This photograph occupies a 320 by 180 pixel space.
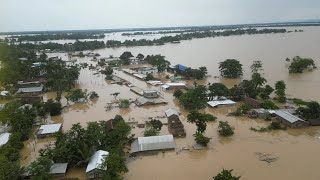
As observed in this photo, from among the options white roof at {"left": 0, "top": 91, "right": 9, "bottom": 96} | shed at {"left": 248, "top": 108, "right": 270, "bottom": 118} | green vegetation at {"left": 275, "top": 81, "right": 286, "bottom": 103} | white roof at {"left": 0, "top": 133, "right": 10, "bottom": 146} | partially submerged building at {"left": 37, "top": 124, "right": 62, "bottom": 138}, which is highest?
green vegetation at {"left": 275, "top": 81, "right": 286, "bottom": 103}

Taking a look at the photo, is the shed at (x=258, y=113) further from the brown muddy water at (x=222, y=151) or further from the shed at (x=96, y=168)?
the shed at (x=96, y=168)

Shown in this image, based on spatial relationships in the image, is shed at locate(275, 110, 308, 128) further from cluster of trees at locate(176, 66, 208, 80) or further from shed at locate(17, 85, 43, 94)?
shed at locate(17, 85, 43, 94)

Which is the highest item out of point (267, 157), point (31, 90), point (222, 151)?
point (31, 90)

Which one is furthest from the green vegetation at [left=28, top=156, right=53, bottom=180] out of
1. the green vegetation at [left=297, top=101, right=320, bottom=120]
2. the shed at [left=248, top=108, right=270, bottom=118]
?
the green vegetation at [left=297, top=101, right=320, bottom=120]

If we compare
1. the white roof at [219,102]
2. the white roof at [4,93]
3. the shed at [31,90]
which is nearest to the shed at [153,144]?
the white roof at [219,102]

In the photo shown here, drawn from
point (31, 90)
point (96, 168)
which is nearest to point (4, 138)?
point (96, 168)

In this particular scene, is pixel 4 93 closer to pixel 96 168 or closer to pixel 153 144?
pixel 153 144
